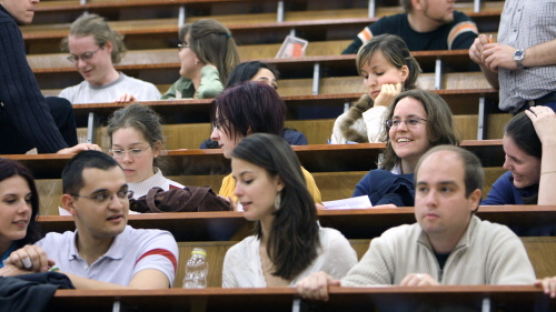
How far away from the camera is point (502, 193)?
3.06 metres

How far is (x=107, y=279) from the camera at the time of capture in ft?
9.05

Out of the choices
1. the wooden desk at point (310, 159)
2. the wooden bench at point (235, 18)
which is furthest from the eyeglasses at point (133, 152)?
the wooden bench at point (235, 18)

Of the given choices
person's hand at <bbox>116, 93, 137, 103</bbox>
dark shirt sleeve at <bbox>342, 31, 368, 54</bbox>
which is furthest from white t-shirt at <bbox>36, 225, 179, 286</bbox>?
dark shirt sleeve at <bbox>342, 31, 368, 54</bbox>

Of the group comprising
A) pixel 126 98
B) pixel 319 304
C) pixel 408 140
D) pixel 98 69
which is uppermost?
pixel 98 69

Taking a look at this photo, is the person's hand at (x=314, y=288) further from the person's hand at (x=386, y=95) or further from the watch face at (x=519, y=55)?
the watch face at (x=519, y=55)

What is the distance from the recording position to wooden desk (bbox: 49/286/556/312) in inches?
86.8

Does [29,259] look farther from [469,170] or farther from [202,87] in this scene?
[202,87]

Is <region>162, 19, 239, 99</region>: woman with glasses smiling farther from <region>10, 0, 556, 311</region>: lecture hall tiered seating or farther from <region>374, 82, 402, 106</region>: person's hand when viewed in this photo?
<region>374, 82, 402, 106</region>: person's hand

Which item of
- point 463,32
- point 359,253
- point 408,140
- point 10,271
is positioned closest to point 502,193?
point 408,140

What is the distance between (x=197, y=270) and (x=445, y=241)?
0.64 meters

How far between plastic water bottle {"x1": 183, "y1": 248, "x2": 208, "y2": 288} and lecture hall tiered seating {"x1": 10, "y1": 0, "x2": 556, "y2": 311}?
5 centimetres

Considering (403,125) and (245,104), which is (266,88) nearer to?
(245,104)

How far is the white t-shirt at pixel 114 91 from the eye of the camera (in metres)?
4.43

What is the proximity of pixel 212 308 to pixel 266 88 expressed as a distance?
902mm
